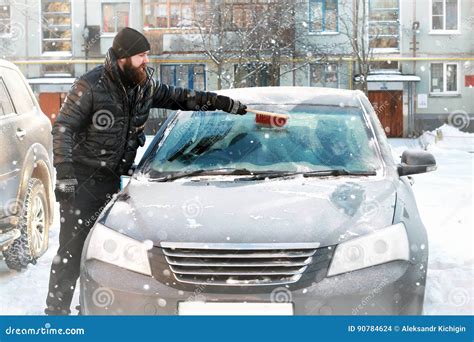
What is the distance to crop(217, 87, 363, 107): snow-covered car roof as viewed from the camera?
173 inches

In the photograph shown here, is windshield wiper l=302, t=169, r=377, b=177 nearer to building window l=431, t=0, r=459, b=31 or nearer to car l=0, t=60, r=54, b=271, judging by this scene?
car l=0, t=60, r=54, b=271

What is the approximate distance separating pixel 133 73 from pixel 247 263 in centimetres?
158

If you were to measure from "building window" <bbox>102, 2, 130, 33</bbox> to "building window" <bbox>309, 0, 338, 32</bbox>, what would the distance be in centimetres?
737

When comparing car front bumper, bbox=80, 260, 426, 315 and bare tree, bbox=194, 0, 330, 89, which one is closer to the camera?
car front bumper, bbox=80, 260, 426, 315

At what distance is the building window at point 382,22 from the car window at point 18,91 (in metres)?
19.8

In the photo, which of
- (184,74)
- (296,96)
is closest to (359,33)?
(184,74)

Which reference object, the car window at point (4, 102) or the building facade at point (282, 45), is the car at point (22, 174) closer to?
the car window at point (4, 102)

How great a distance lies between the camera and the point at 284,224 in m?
2.99

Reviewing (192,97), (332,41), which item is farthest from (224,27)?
(192,97)

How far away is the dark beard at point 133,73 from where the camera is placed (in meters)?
4.00

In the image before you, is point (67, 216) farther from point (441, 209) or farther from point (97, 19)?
point (97, 19)

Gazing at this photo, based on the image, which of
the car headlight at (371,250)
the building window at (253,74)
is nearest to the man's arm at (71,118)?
the car headlight at (371,250)

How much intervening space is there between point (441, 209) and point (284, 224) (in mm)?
6797

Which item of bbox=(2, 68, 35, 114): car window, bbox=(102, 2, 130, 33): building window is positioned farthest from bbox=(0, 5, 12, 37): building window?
bbox=(2, 68, 35, 114): car window
